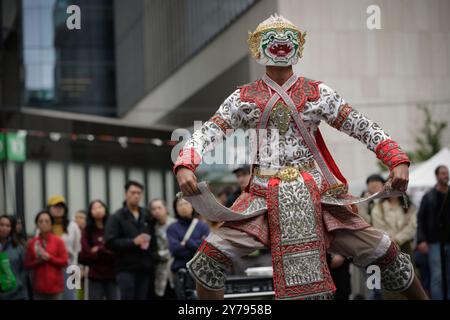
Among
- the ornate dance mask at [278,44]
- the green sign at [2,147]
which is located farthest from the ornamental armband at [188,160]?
the green sign at [2,147]

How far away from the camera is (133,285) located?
36.3 ft

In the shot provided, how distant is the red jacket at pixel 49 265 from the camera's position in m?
11.2

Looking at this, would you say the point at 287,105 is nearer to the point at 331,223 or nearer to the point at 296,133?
the point at 296,133

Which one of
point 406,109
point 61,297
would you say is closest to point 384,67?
point 406,109

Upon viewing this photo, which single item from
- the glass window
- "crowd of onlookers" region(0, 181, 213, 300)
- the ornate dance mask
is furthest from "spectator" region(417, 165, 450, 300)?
the glass window

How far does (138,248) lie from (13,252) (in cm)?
124

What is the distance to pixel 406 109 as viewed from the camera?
53.3 ft

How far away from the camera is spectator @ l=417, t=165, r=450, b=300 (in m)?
11.3

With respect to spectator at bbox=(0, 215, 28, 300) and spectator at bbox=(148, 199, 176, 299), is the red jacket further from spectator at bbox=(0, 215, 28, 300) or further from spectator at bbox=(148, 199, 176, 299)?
spectator at bbox=(148, 199, 176, 299)

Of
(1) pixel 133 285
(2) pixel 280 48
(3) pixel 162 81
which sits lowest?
(1) pixel 133 285

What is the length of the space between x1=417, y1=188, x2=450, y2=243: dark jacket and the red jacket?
3662 mm

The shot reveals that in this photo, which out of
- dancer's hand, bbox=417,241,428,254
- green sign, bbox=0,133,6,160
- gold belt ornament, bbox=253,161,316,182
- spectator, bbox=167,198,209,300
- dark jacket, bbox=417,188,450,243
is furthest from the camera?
green sign, bbox=0,133,6,160

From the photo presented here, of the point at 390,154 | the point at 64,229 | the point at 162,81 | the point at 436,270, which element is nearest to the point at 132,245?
the point at 64,229

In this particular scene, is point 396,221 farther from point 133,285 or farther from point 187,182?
point 187,182
